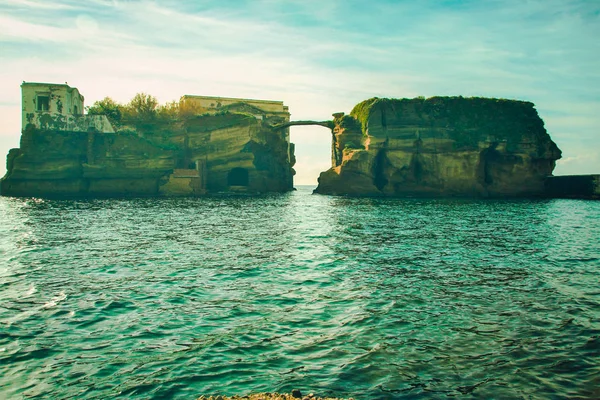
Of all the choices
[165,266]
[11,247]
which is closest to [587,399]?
[165,266]

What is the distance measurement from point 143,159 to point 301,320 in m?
66.6

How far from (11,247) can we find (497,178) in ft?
215

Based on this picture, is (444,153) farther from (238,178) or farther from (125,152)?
(125,152)

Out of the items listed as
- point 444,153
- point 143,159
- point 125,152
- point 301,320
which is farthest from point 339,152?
point 301,320

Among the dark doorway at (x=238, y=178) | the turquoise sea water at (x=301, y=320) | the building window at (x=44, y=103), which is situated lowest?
the turquoise sea water at (x=301, y=320)

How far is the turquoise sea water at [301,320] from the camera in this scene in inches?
278

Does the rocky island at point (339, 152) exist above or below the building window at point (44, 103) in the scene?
below

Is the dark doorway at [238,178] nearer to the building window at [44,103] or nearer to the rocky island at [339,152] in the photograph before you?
the rocky island at [339,152]

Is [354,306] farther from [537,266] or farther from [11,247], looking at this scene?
[11,247]

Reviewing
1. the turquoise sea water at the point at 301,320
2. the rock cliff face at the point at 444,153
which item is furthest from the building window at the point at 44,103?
the turquoise sea water at the point at 301,320

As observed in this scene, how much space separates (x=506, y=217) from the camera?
116 feet

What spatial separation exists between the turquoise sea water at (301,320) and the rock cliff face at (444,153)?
47.1 metres

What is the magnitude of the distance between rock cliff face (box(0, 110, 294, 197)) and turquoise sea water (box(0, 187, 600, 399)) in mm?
Answer: 52050

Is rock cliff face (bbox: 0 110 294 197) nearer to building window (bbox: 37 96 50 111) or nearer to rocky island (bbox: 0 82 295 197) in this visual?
rocky island (bbox: 0 82 295 197)
